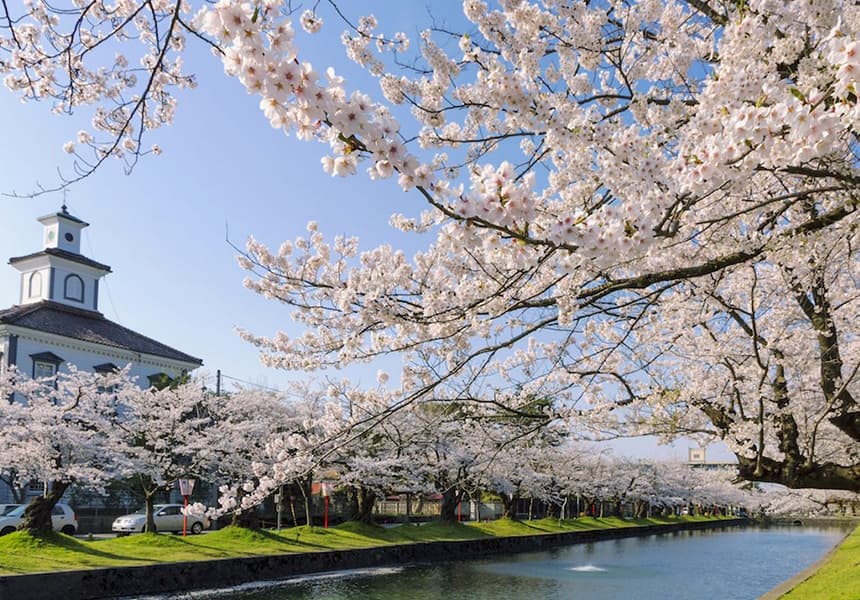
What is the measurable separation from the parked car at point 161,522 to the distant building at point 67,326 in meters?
6.57

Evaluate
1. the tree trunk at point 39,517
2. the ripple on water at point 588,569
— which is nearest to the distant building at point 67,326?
the tree trunk at point 39,517

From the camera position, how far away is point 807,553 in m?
26.8

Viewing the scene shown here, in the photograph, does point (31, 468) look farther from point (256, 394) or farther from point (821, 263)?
point (821, 263)

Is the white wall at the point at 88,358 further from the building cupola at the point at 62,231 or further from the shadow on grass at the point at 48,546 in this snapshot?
the shadow on grass at the point at 48,546

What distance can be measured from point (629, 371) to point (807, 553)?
77.7 feet

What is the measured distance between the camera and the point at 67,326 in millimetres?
27406

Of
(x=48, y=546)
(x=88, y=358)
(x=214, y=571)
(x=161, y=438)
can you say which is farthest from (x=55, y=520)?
(x=88, y=358)

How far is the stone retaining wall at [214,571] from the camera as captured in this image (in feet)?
36.3

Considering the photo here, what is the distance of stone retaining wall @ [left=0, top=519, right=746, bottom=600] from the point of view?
11.1m

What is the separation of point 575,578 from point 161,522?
492 inches

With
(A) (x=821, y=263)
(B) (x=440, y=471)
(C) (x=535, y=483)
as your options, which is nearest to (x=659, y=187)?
(A) (x=821, y=263)

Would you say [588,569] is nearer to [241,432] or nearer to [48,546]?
[241,432]

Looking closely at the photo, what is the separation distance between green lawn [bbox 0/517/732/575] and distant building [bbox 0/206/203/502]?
12.0 meters

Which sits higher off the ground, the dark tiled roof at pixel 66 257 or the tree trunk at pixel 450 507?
the dark tiled roof at pixel 66 257
